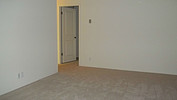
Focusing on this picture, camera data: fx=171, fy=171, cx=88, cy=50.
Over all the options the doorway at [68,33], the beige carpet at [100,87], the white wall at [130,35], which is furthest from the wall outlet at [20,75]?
the doorway at [68,33]

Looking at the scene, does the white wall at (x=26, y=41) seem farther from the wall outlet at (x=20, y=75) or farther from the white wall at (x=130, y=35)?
the white wall at (x=130, y=35)

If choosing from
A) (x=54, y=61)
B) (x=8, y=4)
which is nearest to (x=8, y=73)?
(x=8, y=4)

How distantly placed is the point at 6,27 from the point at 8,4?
1.55ft

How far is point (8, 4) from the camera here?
136 inches

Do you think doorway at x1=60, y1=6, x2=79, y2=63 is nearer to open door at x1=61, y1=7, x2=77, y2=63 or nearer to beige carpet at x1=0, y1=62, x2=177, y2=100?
open door at x1=61, y1=7, x2=77, y2=63

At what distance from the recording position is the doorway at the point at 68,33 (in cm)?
658

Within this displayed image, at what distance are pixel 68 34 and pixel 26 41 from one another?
9.61 feet

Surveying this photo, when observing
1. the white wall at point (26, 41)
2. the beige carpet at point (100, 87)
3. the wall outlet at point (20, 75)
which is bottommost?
the beige carpet at point (100, 87)

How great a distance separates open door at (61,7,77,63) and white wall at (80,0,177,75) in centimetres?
84

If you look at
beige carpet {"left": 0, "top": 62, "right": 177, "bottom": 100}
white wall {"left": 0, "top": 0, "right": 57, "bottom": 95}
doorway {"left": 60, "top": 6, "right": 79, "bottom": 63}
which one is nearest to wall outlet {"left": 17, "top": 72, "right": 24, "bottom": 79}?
white wall {"left": 0, "top": 0, "right": 57, "bottom": 95}

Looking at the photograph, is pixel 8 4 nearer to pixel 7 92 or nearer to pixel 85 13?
pixel 7 92

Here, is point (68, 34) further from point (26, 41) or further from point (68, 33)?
point (26, 41)

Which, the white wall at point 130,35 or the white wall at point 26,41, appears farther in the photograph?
the white wall at point 130,35

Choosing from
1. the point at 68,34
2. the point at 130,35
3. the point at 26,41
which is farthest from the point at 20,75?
the point at 130,35
